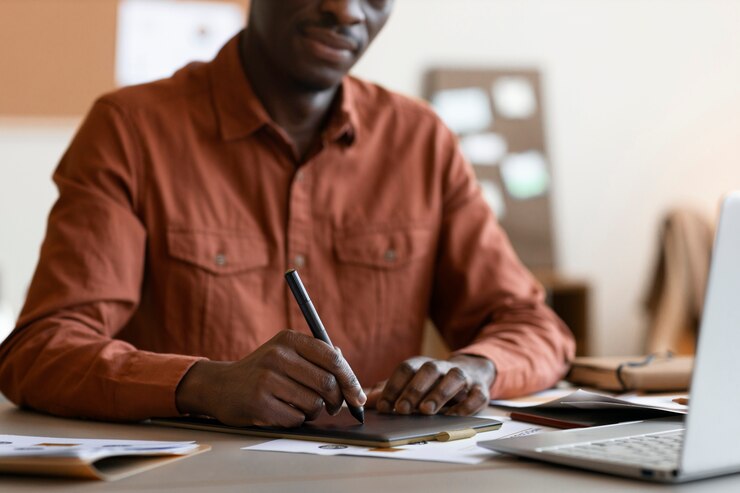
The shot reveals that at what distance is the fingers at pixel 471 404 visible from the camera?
47.1 inches

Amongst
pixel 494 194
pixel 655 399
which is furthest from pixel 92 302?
pixel 494 194

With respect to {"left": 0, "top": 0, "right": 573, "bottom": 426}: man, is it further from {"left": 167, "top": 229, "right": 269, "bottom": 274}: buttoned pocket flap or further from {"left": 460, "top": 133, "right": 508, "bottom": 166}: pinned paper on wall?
{"left": 460, "top": 133, "right": 508, "bottom": 166}: pinned paper on wall

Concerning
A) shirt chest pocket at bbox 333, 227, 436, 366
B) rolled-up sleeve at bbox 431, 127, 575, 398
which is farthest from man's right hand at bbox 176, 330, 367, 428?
shirt chest pocket at bbox 333, 227, 436, 366

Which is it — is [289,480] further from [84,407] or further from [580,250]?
[580,250]

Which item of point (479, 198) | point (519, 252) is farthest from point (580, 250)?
point (479, 198)

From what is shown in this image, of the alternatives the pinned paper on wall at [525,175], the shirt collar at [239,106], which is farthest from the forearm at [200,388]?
the pinned paper on wall at [525,175]

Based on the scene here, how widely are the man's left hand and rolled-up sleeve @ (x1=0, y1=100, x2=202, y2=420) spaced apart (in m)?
0.24

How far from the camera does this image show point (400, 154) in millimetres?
1819

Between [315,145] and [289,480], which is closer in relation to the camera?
[289,480]

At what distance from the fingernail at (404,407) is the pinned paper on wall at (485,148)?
11.0 feet

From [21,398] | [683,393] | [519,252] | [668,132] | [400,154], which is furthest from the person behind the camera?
[668,132]

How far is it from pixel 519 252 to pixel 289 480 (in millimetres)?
3676

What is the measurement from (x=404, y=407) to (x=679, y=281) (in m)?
3.36

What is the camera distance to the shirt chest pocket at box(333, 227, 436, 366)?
1.70 metres
